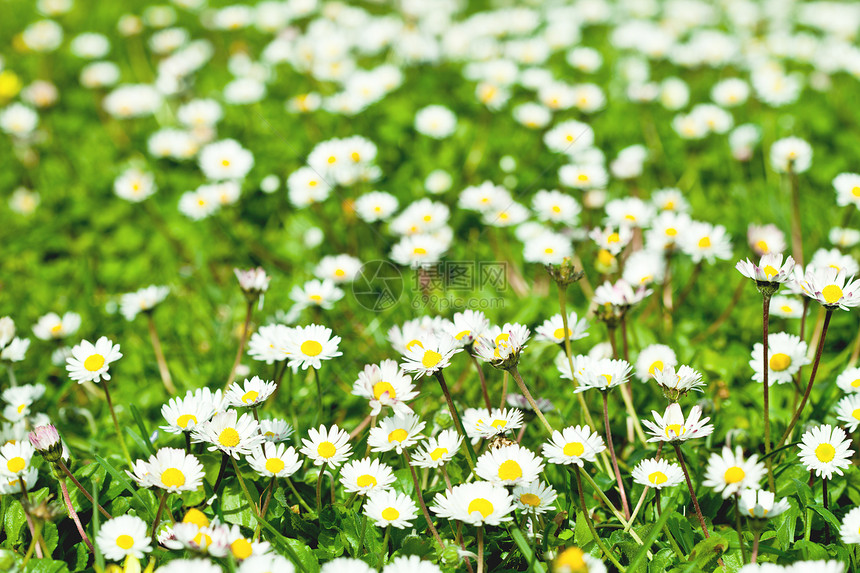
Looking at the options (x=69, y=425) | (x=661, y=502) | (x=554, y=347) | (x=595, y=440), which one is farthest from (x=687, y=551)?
(x=69, y=425)

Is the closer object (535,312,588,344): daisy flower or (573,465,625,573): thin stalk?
(573,465,625,573): thin stalk

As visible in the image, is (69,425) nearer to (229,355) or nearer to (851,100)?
(229,355)

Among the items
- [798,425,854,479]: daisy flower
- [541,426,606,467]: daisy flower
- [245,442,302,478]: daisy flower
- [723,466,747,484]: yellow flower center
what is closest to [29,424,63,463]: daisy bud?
[245,442,302,478]: daisy flower

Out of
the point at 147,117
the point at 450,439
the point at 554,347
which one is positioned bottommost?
the point at 147,117

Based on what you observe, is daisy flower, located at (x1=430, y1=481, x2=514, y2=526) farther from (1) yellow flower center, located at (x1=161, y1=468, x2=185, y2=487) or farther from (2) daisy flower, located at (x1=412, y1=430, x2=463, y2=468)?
(1) yellow flower center, located at (x1=161, y1=468, x2=185, y2=487)

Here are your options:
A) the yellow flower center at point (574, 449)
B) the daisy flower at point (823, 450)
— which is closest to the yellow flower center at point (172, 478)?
→ the yellow flower center at point (574, 449)

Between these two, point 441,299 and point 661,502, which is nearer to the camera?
point 661,502
